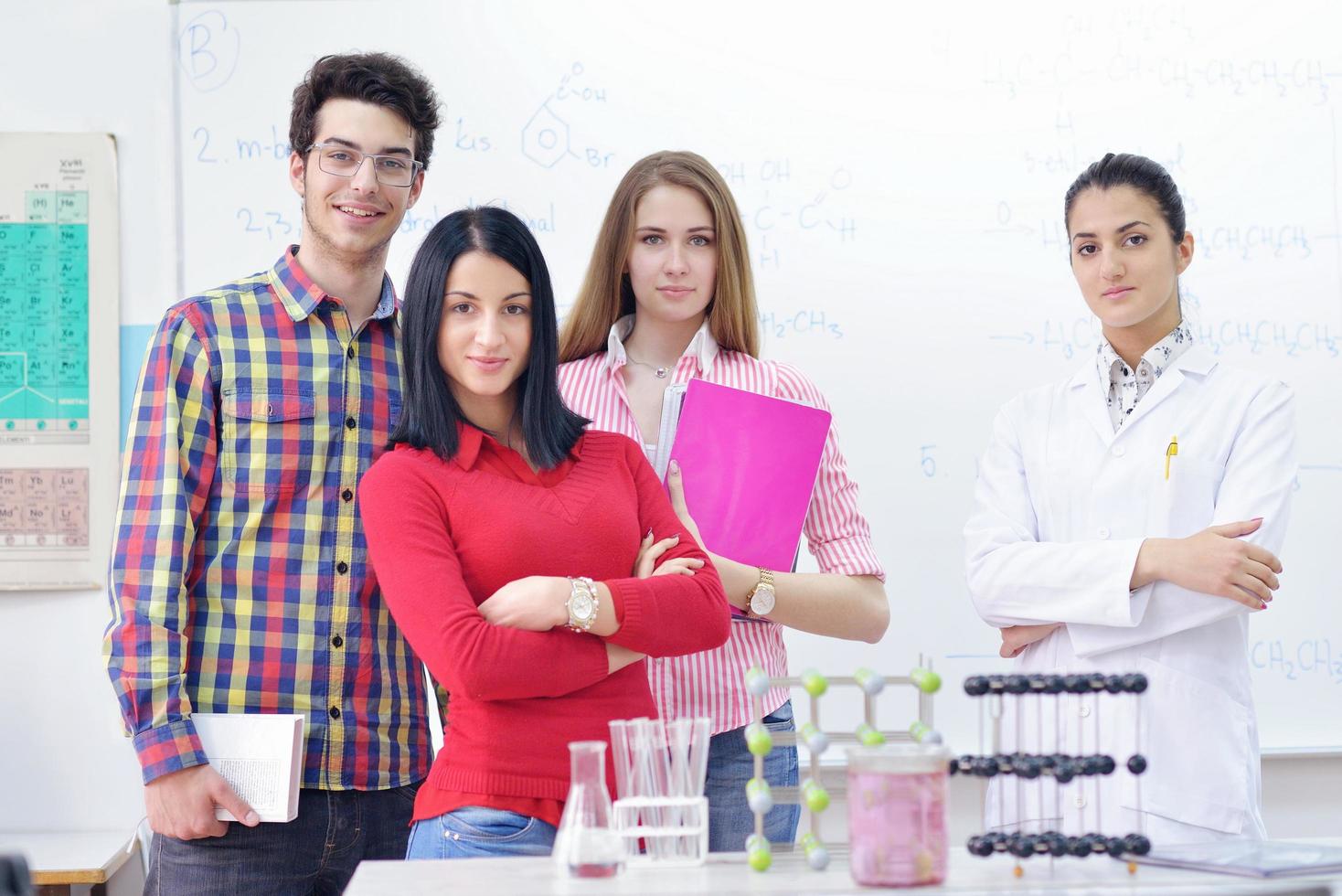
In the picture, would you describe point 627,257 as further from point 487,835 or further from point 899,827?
point 899,827

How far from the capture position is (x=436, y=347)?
1.64m

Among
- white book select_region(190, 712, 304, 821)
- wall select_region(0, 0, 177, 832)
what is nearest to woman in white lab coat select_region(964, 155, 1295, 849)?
white book select_region(190, 712, 304, 821)

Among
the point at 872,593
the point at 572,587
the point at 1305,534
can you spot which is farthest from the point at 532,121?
the point at 1305,534

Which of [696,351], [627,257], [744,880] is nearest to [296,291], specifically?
[627,257]

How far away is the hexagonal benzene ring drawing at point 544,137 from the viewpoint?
2.83 meters

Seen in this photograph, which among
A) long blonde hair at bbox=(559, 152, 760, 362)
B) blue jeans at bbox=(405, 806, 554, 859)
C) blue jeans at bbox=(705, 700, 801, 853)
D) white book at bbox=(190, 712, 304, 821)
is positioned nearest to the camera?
blue jeans at bbox=(405, 806, 554, 859)

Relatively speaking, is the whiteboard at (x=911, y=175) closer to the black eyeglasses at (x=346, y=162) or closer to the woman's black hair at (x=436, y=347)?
the black eyeglasses at (x=346, y=162)

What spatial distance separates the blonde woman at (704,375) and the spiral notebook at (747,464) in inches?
1.3

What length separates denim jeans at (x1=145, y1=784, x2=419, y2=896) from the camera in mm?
1657

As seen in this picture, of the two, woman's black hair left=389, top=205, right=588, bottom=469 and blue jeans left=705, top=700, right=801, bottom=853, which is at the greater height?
woman's black hair left=389, top=205, right=588, bottom=469

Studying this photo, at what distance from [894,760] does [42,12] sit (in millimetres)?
2663

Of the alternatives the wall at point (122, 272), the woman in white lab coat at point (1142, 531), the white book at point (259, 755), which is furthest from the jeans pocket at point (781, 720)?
the wall at point (122, 272)

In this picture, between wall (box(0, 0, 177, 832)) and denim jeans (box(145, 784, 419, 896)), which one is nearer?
denim jeans (box(145, 784, 419, 896))

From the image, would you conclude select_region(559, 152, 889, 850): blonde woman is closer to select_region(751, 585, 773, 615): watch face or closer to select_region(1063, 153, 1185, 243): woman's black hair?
select_region(751, 585, 773, 615): watch face
